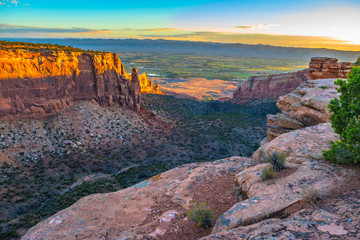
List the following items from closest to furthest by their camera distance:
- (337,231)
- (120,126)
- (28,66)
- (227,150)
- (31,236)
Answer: (337,231)
(31,236)
(28,66)
(227,150)
(120,126)

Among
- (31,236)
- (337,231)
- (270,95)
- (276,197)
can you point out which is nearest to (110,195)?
(31,236)

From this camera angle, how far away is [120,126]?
1587 inches

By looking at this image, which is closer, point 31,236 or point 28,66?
point 31,236

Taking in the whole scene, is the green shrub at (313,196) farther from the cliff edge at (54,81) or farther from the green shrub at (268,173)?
the cliff edge at (54,81)

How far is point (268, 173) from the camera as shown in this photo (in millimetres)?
8484

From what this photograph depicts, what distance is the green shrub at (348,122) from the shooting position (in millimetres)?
7711

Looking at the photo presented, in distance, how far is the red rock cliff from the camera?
1212 inches

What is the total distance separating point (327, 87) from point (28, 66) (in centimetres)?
3661

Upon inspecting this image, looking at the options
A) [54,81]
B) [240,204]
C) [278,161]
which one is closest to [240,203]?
[240,204]

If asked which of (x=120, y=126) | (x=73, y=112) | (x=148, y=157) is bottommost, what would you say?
(x=148, y=157)

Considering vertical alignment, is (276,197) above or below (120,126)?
above

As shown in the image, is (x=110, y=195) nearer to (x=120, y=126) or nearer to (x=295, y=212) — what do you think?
(x=295, y=212)

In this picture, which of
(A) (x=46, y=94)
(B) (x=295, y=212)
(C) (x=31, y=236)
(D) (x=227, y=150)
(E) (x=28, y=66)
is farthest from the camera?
(D) (x=227, y=150)

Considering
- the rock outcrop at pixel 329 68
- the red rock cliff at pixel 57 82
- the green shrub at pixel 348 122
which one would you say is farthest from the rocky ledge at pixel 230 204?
the red rock cliff at pixel 57 82
